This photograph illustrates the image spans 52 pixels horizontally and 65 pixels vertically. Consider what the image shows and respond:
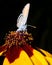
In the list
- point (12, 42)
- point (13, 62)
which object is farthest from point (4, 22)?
point (13, 62)

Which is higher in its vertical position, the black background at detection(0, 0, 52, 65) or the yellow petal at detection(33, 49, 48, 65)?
the black background at detection(0, 0, 52, 65)

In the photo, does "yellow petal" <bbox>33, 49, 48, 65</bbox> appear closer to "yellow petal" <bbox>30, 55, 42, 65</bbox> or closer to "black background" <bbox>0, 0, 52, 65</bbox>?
"yellow petal" <bbox>30, 55, 42, 65</bbox>

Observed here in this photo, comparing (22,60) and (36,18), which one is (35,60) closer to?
(22,60)

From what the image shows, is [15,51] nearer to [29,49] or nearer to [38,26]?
[29,49]

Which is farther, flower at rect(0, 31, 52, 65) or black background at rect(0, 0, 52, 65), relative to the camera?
black background at rect(0, 0, 52, 65)

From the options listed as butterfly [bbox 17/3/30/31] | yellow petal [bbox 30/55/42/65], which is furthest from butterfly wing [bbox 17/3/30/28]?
yellow petal [bbox 30/55/42/65]

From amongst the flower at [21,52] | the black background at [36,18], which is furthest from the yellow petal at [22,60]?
the black background at [36,18]

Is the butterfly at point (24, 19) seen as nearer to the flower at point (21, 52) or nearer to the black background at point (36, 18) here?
the flower at point (21, 52)
